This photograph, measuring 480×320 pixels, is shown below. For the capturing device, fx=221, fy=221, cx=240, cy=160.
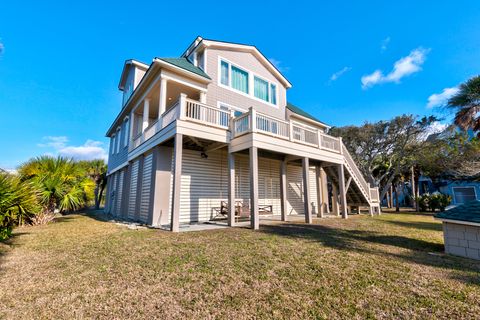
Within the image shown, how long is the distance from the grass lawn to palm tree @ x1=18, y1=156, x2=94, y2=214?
429 centimetres

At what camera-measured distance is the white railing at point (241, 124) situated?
8922mm

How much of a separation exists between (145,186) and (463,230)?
36.6 feet

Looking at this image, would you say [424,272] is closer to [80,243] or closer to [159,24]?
[80,243]

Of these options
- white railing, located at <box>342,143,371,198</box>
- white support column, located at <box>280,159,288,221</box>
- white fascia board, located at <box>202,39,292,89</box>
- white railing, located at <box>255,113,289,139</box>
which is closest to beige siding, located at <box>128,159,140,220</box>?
white railing, located at <box>255,113,289,139</box>

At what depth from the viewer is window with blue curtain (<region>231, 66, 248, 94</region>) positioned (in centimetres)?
1289

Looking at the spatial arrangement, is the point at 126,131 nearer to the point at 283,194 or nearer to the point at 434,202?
the point at 283,194

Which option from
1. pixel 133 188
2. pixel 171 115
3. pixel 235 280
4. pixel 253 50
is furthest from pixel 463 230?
pixel 133 188

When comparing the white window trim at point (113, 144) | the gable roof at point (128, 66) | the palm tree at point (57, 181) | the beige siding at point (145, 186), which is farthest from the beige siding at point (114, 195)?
the gable roof at point (128, 66)

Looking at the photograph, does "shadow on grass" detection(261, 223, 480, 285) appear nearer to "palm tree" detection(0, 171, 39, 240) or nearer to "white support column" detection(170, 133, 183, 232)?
"white support column" detection(170, 133, 183, 232)

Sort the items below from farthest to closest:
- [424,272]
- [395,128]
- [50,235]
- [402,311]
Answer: [395,128], [50,235], [424,272], [402,311]

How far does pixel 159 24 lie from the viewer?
15039 millimetres

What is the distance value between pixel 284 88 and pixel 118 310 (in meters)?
15.6

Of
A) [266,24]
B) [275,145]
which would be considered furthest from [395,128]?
[275,145]

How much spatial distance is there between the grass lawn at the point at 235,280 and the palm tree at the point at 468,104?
7.87 m
